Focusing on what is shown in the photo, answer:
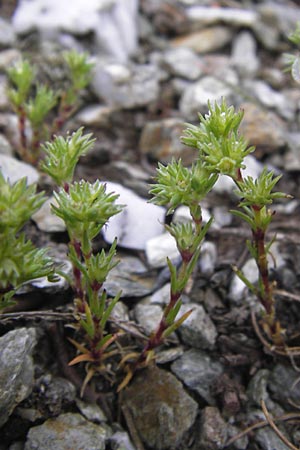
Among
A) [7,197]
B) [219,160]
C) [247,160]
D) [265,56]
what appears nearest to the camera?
[7,197]

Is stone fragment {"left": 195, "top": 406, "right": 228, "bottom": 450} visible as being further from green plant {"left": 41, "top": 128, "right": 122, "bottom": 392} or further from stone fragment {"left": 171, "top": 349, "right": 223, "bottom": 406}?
green plant {"left": 41, "top": 128, "right": 122, "bottom": 392}

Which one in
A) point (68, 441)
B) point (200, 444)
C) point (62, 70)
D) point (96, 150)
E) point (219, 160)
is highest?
point (219, 160)

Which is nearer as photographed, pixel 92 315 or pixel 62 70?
pixel 92 315

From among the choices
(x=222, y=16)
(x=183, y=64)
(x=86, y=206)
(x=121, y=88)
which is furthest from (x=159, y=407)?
(x=222, y=16)

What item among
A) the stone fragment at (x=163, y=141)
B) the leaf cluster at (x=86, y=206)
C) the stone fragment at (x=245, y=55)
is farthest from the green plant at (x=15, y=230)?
the stone fragment at (x=245, y=55)

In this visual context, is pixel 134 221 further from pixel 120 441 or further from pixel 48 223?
pixel 120 441

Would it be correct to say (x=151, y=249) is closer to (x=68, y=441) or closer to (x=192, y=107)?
(x=68, y=441)

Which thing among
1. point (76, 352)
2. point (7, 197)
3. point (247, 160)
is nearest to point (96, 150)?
point (247, 160)
